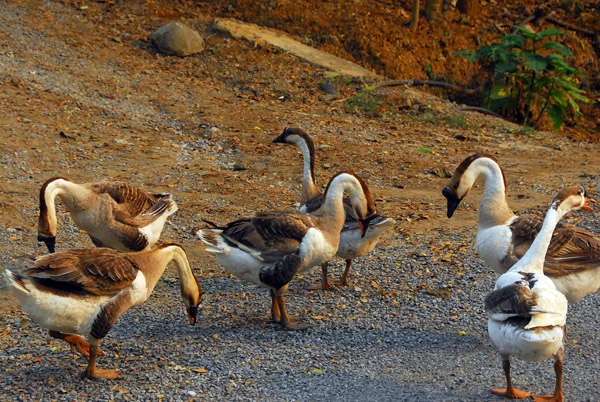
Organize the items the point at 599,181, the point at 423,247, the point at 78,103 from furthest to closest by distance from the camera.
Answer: the point at 78,103 → the point at 599,181 → the point at 423,247

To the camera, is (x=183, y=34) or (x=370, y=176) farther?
(x=183, y=34)

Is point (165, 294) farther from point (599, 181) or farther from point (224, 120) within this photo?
point (599, 181)

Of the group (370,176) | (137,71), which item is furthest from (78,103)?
(370,176)

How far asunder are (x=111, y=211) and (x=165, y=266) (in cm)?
154

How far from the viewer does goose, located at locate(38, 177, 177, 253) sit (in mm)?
7199

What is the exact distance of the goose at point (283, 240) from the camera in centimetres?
690

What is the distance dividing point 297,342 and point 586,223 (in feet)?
17.3

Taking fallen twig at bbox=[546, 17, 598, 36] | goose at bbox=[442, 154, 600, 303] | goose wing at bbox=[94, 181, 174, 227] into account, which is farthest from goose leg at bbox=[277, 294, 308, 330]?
fallen twig at bbox=[546, 17, 598, 36]

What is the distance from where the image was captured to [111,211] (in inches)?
297

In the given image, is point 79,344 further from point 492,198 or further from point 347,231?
point 492,198

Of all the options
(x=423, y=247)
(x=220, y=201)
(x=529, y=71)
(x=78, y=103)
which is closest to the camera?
(x=423, y=247)

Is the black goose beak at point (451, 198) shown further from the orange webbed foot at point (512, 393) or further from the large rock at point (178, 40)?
the large rock at point (178, 40)

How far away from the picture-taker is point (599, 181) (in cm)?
1159

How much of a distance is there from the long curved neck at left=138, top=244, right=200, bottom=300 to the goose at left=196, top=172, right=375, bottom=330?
574mm
